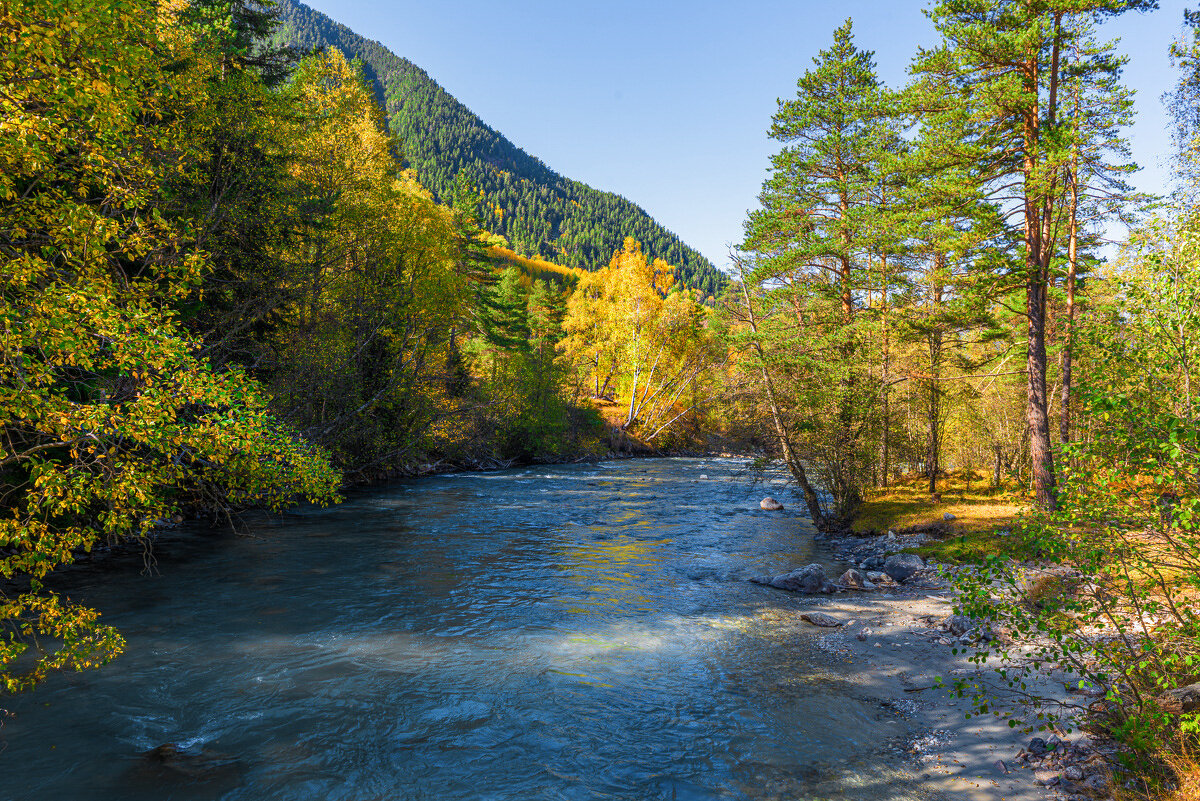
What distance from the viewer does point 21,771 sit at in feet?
20.6

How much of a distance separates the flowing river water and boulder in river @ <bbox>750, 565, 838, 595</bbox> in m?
0.48

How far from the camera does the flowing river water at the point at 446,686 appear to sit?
6.32 meters

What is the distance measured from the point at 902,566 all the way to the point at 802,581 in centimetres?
303

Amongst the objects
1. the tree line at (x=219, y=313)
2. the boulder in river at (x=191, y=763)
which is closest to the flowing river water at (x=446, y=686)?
the boulder in river at (x=191, y=763)

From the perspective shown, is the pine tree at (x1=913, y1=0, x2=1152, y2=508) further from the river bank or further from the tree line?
the tree line

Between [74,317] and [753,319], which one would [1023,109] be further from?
[74,317]

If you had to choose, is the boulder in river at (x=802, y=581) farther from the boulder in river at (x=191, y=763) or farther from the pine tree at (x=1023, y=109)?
the boulder in river at (x=191, y=763)

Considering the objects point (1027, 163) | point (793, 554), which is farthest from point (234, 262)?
point (1027, 163)

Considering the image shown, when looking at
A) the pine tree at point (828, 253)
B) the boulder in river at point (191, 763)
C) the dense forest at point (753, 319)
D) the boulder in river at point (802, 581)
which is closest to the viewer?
the dense forest at point (753, 319)

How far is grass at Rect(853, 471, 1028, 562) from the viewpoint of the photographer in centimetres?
1502

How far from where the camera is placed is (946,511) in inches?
732

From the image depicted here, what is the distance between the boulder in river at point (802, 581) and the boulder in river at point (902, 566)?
202 cm

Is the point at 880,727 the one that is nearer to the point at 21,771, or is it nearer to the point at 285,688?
the point at 285,688

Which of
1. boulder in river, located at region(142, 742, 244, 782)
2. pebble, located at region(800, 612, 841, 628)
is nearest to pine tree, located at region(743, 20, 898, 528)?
pebble, located at region(800, 612, 841, 628)
